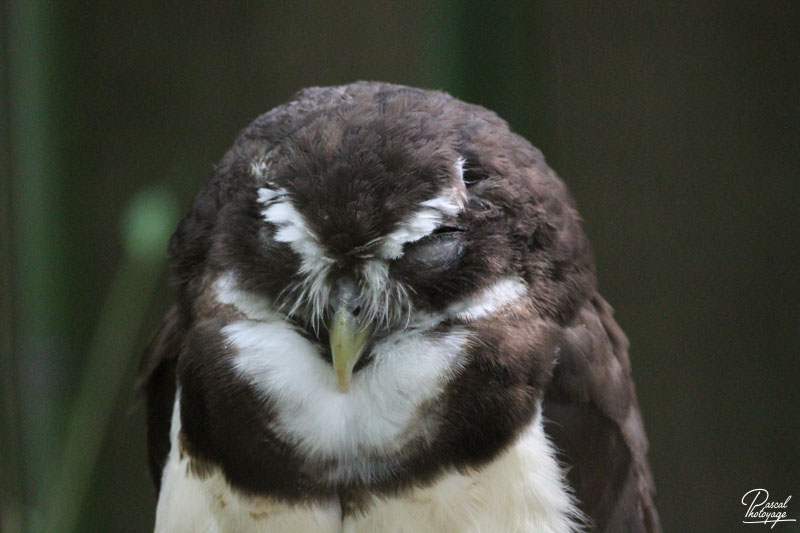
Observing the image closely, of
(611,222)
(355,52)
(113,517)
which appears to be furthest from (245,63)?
(113,517)

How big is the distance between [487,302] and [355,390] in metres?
0.25

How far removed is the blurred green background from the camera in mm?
3066

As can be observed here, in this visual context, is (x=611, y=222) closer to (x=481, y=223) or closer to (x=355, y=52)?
(x=355, y=52)

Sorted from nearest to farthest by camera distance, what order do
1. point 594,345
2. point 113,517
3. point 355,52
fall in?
point 594,345 → point 355,52 → point 113,517

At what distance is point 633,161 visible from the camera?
10.4 ft

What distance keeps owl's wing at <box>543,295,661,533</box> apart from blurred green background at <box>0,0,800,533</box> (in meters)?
1.15

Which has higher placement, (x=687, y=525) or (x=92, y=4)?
(x=92, y=4)

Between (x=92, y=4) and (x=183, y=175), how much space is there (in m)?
0.72

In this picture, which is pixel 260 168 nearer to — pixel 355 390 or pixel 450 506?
pixel 355 390

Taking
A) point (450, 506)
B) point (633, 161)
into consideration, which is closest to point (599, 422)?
point (450, 506)

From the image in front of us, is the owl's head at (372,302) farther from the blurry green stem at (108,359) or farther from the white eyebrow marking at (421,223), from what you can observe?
the blurry green stem at (108,359)

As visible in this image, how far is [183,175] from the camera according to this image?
323 cm

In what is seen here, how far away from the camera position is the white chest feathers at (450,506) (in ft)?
4.79

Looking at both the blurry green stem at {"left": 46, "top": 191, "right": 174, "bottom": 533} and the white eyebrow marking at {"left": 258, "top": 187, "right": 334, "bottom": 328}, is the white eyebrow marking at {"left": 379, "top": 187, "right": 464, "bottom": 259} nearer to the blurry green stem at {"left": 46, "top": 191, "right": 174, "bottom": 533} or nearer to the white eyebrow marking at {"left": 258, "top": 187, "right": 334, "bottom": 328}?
the white eyebrow marking at {"left": 258, "top": 187, "right": 334, "bottom": 328}
